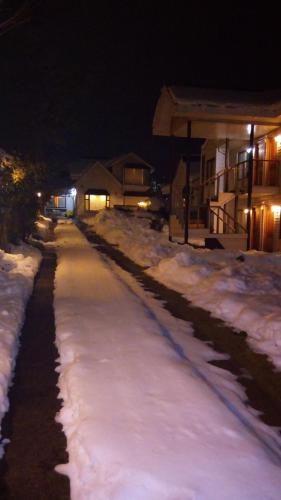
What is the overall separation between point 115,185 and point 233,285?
2080 inches

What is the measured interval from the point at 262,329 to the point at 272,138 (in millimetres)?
16473

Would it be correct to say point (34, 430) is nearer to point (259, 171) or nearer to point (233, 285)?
point (233, 285)

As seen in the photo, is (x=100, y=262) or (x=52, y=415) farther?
(x=100, y=262)

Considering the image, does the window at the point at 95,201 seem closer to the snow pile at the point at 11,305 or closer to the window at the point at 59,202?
the window at the point at 59,202

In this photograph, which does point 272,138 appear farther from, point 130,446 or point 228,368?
point 130,446

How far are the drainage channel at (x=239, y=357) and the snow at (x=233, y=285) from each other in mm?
207

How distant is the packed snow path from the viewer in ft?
11.8

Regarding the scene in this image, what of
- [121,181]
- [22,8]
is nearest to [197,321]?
[22,8]

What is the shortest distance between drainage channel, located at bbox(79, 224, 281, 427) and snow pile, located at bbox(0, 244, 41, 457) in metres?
2.83

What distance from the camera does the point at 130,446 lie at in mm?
4102

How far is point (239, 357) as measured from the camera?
7.12m

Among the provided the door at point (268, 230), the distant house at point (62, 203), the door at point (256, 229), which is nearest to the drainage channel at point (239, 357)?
the door at point (268, 230)

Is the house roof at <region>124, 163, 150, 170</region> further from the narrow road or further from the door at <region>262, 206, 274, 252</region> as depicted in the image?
the narrow road

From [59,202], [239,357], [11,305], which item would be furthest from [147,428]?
[59,202]
